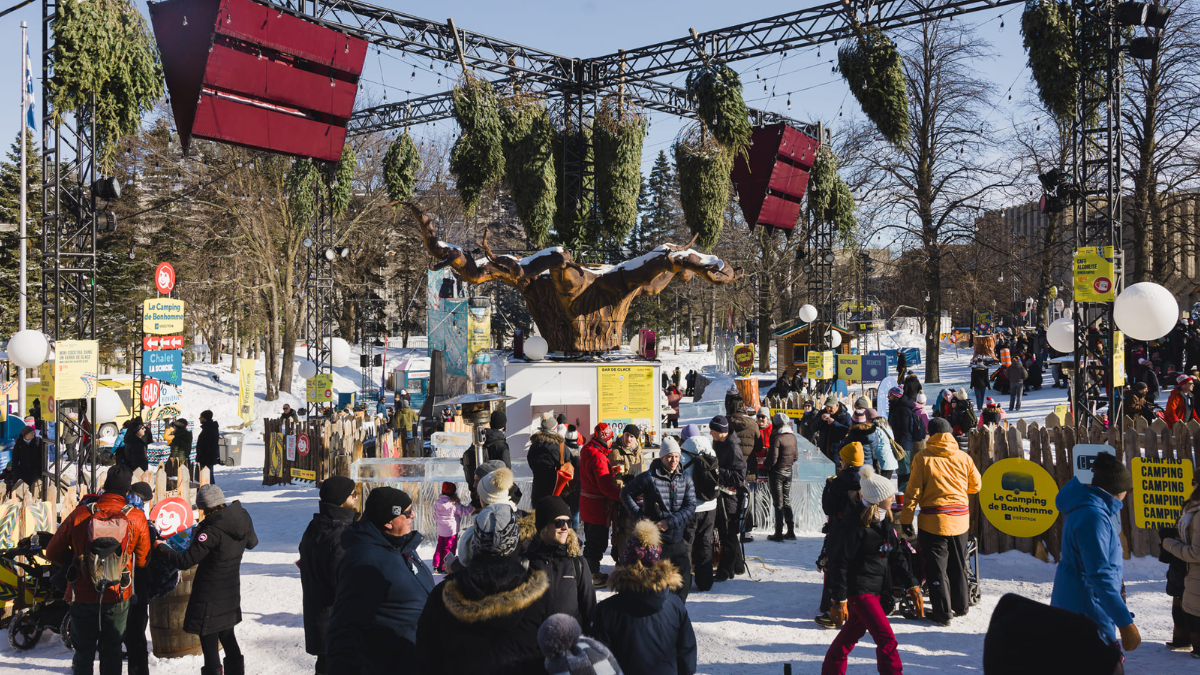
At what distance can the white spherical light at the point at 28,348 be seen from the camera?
1075 cm

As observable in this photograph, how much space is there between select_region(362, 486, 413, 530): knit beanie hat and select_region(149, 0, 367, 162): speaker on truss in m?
8.93

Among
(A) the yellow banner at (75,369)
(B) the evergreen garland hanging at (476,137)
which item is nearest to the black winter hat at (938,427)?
(A) the yellow banner at (75,369)

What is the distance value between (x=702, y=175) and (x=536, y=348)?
4.52 meters

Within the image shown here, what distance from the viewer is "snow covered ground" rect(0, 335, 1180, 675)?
574 cm

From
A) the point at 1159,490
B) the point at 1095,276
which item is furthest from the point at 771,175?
the point at 1159,490

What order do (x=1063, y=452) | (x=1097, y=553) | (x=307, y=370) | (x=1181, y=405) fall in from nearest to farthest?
(x=1097, y=553) < (x=1063, y=452) < (x=1181, y=405) < (x=307, y=370)

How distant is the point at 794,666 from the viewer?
5.64 m

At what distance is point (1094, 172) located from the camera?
11.2 meters

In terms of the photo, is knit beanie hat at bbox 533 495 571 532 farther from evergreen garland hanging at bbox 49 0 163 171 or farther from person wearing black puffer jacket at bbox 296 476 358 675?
evergreen garland hanging at bbox 49 0 163 171

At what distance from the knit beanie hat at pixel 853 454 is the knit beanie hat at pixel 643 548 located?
3513 millimetres

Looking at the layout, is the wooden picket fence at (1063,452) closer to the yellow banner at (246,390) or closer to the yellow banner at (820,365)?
the yellow banner at (820,365)

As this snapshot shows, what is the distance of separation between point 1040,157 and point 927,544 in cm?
2537

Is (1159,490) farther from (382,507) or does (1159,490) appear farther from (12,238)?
(12,238)

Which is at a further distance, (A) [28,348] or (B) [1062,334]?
(B) [1062,334]
